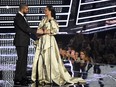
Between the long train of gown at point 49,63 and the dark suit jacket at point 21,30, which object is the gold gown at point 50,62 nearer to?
the long train of gown at point 49,63

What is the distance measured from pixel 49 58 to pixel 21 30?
65 cm

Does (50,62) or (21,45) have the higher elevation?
(21,45)

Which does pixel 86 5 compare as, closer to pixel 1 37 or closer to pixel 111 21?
pixel 111 21

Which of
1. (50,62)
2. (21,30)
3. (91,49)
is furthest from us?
(91,49)

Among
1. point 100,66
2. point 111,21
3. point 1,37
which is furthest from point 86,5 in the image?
point 1,37

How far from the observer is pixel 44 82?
250 inches

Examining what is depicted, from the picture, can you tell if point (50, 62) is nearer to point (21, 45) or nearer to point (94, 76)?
point (21, 45)

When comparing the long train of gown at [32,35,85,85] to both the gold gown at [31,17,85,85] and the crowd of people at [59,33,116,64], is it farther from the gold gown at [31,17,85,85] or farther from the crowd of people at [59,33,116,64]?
the crowd of people at [59,33,116,64]

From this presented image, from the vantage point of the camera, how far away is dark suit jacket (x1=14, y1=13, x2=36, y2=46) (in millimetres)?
6438

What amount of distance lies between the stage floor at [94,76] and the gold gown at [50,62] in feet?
0.57

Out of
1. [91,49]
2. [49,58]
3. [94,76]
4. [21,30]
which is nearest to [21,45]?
[21,30]

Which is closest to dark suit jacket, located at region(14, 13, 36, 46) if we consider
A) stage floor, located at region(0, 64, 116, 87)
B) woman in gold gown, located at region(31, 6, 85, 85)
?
woman in gold gown, located at region(31, 6, 85, 85)

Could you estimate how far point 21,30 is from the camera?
21.3ft

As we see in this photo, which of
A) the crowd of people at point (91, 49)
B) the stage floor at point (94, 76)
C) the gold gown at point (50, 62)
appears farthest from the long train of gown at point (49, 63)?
the crowd of people at point (91, 49)
